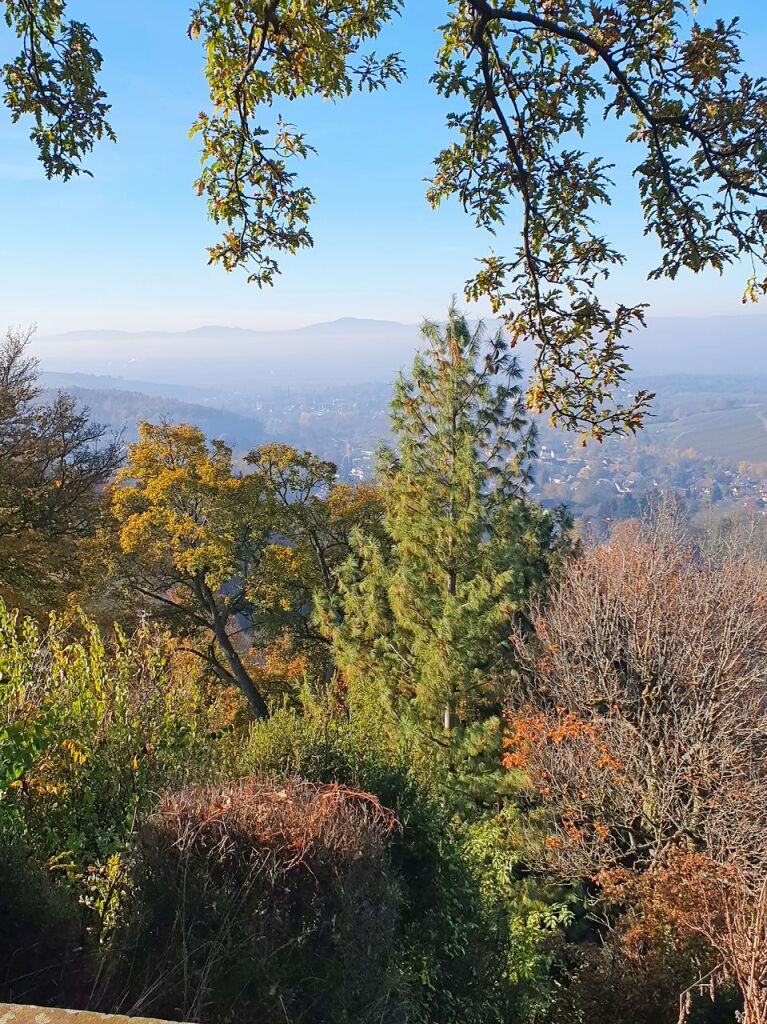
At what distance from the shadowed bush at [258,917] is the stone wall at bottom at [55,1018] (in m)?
2.62

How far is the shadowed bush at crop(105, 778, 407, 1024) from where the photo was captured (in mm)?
4027

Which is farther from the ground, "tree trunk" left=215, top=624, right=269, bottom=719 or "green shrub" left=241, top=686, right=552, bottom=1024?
"green shrub" left=241, top=686, right=552, bottom=1024

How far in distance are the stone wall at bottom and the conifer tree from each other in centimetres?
1056

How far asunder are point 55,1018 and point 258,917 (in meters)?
3.39

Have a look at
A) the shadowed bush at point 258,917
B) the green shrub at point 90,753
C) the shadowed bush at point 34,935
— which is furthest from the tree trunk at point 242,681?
the shadowed bush at point 34,935

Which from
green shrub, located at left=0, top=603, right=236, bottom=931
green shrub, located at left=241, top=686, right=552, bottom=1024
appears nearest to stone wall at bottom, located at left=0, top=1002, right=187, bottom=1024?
green shrub, located at left=0, top=603, right=236, bottom=931

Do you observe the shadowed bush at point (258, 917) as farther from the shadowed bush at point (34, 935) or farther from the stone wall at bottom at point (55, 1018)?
the stone wall at bottom at point (55, 1018)

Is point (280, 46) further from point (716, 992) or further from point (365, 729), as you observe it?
point (716, 992)

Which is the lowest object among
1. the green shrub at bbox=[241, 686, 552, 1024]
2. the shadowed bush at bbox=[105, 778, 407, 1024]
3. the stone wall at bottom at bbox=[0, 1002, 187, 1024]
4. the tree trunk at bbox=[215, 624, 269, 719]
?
the tree trunk at bbox=[215, 624, 269, 719]

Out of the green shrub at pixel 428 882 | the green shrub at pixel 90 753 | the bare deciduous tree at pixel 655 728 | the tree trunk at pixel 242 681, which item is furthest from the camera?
the tree trunk at pixel 242 681

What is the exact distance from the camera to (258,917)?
446 cm

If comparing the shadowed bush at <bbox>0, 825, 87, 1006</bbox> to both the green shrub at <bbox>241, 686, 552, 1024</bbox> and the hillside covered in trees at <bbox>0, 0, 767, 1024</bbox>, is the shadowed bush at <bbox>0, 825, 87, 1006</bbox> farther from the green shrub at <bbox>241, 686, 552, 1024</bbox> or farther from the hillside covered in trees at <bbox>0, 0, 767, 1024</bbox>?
the green shrub at <bbox>241, 686, 552, 1024</bbox>

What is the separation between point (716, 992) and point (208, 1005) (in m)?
7.00

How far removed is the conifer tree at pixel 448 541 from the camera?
12281mm
